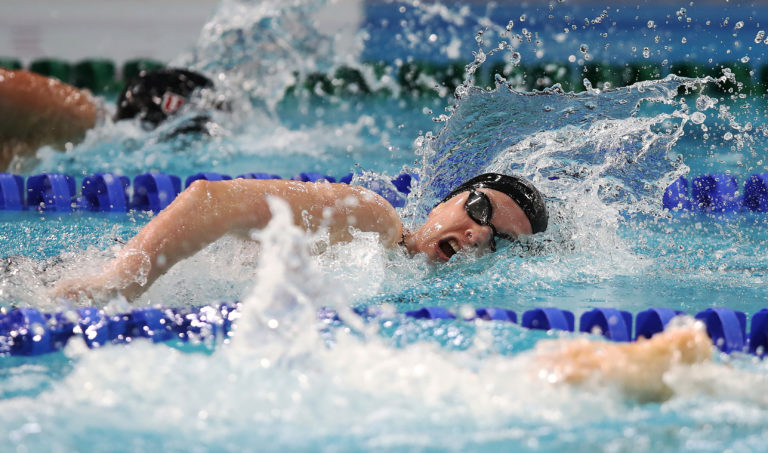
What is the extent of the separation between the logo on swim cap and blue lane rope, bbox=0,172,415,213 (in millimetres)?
898

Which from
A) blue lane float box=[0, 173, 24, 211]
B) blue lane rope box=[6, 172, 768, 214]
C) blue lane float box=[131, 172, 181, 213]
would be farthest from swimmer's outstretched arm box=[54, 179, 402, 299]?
blue lane float box=[0, 173, 24, 211]

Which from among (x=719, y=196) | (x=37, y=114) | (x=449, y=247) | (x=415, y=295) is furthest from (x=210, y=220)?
(x=719, y=196)

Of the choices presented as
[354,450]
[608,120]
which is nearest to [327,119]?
[608,120]

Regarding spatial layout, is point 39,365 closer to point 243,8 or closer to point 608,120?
point 608,120

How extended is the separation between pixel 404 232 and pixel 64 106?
218 cm

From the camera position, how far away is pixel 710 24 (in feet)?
27.1

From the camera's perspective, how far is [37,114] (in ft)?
12.1

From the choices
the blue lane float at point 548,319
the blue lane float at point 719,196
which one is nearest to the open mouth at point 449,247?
the blue lane float at point 548,319

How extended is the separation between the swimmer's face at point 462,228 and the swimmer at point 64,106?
2.07 metres

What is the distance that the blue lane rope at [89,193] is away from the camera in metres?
3.36

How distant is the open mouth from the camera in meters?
2.33

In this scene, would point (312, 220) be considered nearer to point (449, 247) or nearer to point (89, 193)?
point (449, 247)

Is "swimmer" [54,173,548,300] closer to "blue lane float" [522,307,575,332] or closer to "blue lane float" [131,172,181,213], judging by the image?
"blue lane float" [522,307,575,332]

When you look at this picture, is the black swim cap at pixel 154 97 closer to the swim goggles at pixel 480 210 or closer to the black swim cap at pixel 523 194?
the black swim cap at pixel 523 194
